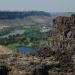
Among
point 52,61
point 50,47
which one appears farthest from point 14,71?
point 50,47

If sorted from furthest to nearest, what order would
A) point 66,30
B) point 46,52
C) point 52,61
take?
point 66,30
point 46,52
point 52,61

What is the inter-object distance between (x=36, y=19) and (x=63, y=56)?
407ft

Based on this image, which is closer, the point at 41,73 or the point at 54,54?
the point at 41,73

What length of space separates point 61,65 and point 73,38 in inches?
209

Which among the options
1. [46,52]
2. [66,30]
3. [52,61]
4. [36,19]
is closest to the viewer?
[52,61]

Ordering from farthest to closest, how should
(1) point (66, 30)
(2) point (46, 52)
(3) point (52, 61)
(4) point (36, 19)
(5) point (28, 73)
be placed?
(4) point (36, 19) → (1) point (66, 30) → (2) point (46, 52) → (3) point (52, 61) → (5) point (28, 73)

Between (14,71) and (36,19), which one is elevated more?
(14,71)

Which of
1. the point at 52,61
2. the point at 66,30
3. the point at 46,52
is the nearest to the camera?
the point at 52,61

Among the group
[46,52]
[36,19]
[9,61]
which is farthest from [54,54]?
[36,19]

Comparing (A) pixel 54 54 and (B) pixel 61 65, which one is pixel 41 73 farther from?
(A) pixel 54 54

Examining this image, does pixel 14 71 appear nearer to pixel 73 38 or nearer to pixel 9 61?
pixel 9 61

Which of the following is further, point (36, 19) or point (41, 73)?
point (36, 19)

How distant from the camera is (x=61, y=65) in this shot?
3569 cm

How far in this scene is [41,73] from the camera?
34.2 metres
